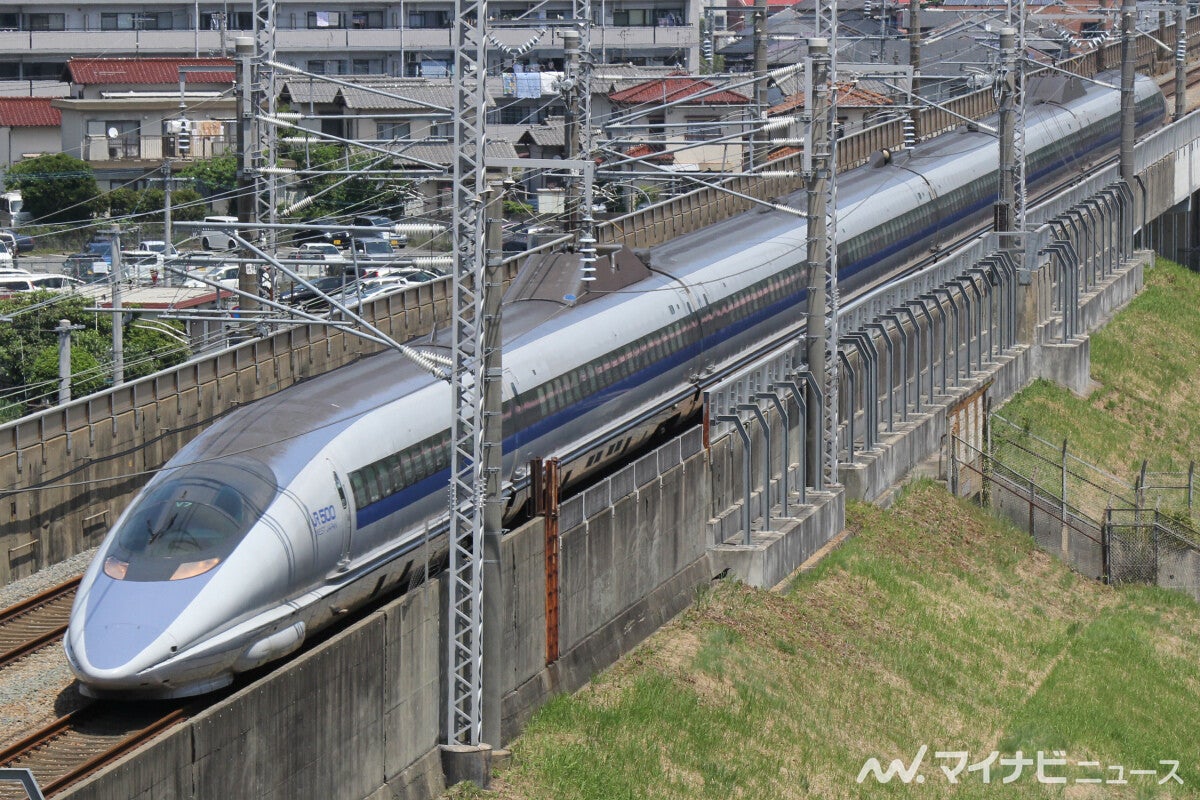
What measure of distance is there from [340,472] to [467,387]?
1815mm

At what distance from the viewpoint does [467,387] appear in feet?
73.9

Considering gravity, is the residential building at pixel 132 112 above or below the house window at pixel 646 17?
below

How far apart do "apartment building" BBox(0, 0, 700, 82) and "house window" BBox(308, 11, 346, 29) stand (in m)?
0.05

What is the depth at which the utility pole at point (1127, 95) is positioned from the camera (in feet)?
195

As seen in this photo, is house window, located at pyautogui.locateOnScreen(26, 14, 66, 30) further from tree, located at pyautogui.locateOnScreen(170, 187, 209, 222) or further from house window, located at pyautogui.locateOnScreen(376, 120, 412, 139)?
tree, located at pyautogui.locateOnScreen(170, 187, 209, 222)

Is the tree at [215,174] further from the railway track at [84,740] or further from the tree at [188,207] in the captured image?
the railway track at [84,740]

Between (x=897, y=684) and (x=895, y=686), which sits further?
(x=897, y=684)

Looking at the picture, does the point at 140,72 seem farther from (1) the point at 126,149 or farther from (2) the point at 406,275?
(2) the point at 406,275

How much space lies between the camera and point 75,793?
16.1 m

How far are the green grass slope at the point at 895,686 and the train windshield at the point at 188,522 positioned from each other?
4067 mm

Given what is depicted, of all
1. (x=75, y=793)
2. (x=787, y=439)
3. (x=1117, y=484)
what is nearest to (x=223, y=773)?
(x=75, y=793)

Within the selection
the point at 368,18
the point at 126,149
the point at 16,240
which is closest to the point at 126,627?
the point at 16,240

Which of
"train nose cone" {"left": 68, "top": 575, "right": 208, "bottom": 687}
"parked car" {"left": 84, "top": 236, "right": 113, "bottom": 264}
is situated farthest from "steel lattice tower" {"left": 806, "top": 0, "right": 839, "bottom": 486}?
"parked car" {"left": 84, "top": 236, "right": 113, "bottom": 264}

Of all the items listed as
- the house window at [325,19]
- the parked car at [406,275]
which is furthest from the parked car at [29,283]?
the house window at [325,19]
